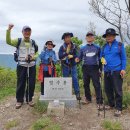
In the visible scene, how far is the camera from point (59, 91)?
9531 mm

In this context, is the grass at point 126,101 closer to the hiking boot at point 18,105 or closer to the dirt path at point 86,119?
the dirt path at point 86,119

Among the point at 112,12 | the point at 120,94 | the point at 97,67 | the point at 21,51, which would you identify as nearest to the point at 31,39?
the point at 21,51

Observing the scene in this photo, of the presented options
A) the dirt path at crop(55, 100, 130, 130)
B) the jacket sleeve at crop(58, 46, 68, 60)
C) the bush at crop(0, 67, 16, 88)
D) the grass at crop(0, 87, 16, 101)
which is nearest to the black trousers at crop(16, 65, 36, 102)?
the jacket sleeve at crop(58, 46, 68, 60)

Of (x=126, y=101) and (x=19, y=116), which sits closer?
(x=19, y=116)

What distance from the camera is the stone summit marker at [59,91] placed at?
9406 mm

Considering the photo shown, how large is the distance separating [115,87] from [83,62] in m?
1.20

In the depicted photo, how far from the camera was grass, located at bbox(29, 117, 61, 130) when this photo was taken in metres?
7.96

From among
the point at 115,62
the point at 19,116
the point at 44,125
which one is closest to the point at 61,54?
the point at 115,62

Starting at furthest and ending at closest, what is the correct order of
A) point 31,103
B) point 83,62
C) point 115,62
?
point 31,103 < point 83,62 < point 115,62

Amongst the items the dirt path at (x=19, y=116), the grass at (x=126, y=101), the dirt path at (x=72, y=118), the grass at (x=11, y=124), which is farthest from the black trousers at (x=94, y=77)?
the grass at (x=11, y=124)

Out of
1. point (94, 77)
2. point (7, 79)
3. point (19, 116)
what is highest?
point (94, 77)

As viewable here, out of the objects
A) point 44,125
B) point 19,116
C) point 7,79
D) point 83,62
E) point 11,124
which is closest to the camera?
point 44,125

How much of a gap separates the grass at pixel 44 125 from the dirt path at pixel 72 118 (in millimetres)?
228

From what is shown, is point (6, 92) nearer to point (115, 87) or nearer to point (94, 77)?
point (94, 77)
